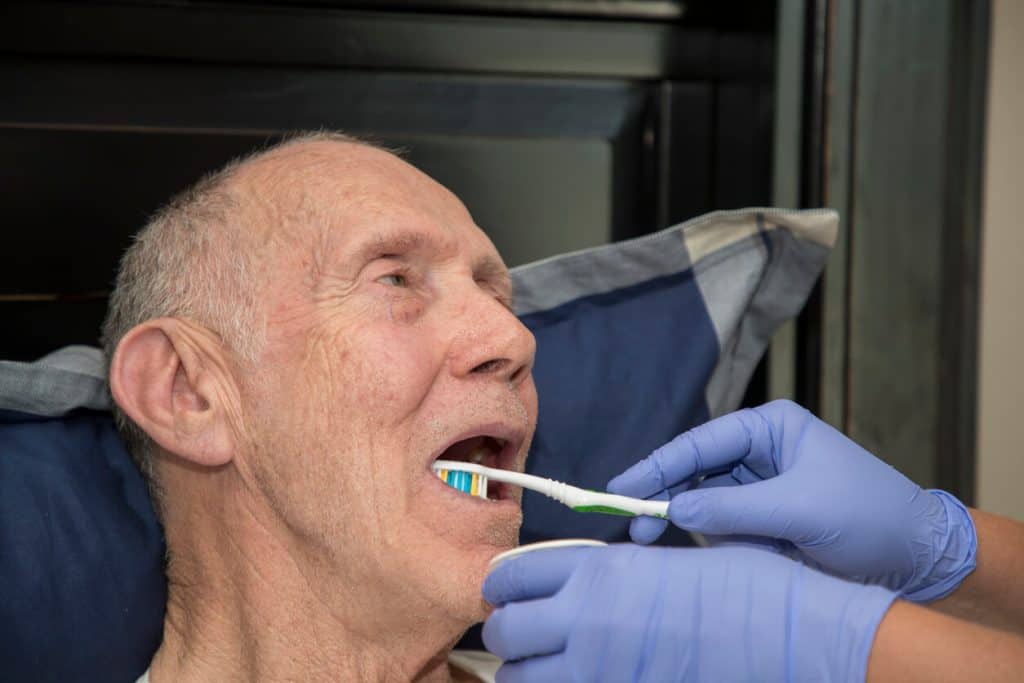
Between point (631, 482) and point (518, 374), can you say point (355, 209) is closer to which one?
point (518, 374)

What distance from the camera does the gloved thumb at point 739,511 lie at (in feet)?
3.68

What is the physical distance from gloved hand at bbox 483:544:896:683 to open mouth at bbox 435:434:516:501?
0.61 feet

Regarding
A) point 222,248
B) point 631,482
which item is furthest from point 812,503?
point 222,248

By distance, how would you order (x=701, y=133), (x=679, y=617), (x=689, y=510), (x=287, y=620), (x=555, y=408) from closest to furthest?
1. (x=679, y=617)
2. (x=689, y=510)
3. (x=287, y=620)
4. (x=555, y=408)
5. (x=701, y=133)

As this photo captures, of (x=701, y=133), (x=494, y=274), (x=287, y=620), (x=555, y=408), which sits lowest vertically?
(x=287, y=620)

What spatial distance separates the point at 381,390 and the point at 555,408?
0.51 metres

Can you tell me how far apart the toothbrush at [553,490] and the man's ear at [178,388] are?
252 millimetres

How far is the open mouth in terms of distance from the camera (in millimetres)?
1256

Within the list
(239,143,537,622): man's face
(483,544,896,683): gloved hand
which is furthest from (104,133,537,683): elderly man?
(483,544,896,683): gloved hand

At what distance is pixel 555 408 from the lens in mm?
1607

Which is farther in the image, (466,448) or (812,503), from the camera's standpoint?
(466,448)

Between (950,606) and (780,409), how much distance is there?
1.07 ft

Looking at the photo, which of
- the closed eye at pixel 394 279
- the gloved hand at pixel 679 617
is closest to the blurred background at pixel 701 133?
the closed eye at pixel 394 279

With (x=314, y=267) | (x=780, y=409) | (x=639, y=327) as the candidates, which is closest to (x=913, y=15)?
(x=639, y=327)
